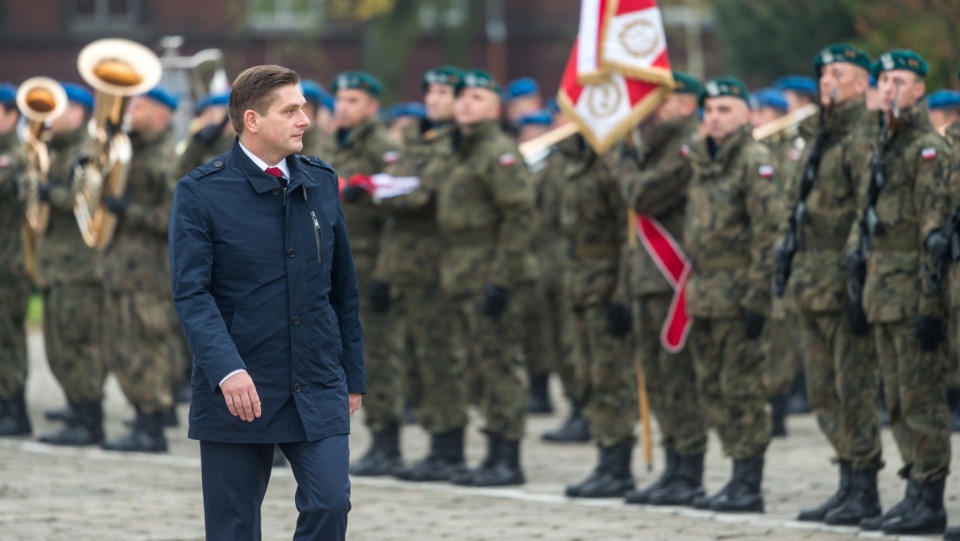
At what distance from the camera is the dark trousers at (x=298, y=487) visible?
607cm

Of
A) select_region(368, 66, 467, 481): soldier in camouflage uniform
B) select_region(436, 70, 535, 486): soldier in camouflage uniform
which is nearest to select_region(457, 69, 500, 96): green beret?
select_region(436, 70, 535, 486): soldier in camouflage uniform

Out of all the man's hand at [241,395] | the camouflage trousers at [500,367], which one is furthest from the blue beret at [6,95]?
the man's hand at [241,395]

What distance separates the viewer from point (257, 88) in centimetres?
619

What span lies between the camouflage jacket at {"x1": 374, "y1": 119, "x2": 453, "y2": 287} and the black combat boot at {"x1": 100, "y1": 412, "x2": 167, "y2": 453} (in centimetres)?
218

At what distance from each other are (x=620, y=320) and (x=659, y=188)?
2.84ft

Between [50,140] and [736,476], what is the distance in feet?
20.6

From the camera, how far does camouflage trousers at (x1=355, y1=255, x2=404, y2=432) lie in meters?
11.7

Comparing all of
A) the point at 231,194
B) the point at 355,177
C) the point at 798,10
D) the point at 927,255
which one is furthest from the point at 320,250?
the point at 798,10

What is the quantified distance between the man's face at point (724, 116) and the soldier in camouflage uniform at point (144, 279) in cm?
428

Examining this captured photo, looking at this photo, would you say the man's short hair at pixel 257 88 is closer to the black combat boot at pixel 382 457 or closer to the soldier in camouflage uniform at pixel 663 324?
the soldier in camouflage uniform at pixel 663 324

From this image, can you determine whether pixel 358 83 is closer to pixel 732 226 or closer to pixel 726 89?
pixel 726 89

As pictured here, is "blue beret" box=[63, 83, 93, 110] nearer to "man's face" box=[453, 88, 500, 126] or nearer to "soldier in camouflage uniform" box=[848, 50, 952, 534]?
"man's face" box=[453, 88, 500, 126]

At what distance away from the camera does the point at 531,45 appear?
156 feet

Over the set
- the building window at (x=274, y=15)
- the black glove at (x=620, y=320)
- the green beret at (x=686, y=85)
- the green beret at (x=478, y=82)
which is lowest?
the black glove at (x=620, y=320)
